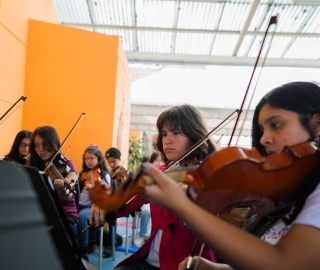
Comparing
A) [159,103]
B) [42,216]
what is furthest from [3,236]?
[159,103]

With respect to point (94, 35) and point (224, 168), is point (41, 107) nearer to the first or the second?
point (94, 35)

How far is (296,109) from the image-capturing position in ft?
2.60

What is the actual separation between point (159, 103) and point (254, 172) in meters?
7.49

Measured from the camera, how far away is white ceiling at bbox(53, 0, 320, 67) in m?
5.02

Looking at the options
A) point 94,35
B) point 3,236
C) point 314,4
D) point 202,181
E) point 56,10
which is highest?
point 314,4

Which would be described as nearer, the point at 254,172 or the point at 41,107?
the point at 254,172

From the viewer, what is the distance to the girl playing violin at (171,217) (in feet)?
4.18

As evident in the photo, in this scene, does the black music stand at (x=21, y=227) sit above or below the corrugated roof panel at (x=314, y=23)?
below

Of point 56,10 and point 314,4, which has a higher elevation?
point 314,4

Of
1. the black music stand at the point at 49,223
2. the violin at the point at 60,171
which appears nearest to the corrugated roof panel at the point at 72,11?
the violin at the point at 60,171

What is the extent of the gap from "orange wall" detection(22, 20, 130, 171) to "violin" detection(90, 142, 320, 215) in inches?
138

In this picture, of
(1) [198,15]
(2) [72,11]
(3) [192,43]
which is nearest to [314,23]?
(1) [198,15]

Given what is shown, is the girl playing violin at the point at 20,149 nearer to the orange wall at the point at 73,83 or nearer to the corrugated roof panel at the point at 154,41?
the orange wall at the point at 73,83

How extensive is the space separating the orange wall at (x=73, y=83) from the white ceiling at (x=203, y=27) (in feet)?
3.93
